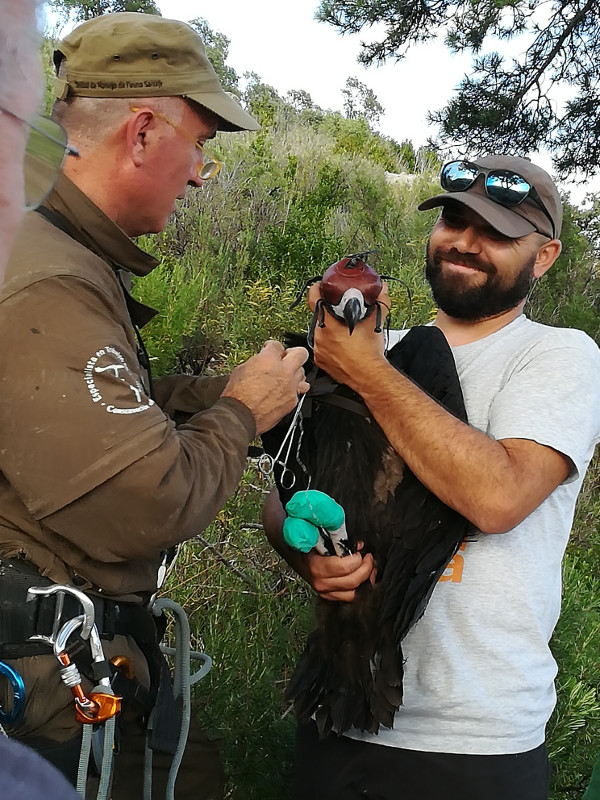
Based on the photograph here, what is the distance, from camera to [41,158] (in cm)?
70

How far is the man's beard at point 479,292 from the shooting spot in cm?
234

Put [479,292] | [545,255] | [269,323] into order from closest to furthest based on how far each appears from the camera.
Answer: [479,292], [545,255], [269,323]

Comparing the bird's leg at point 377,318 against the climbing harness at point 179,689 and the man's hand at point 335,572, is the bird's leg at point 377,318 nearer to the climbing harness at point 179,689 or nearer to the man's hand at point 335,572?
the man's hand at point 335,572

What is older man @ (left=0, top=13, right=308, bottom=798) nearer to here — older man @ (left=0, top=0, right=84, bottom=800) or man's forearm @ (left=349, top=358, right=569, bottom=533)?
man's forearm @ (left=349, top=358, right=569, bottom=533)

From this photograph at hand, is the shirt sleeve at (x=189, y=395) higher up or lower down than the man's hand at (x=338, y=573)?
higher up

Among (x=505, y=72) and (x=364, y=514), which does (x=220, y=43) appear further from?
(x=364, y=514)

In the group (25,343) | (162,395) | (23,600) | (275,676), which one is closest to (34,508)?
(23,600)

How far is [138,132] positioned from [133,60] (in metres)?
0.18

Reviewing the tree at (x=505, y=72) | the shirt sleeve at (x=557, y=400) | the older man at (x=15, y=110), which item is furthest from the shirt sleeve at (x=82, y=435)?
the tree at (x=505, y=72)

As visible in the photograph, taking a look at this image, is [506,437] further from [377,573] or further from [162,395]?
[162,395]

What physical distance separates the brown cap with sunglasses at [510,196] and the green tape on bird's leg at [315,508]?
1.05m

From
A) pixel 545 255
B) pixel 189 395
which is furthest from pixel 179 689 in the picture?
pixel 545 255

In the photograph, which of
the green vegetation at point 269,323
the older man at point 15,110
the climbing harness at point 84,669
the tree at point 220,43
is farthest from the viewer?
the tree at point 220,43

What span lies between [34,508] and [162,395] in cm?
84
